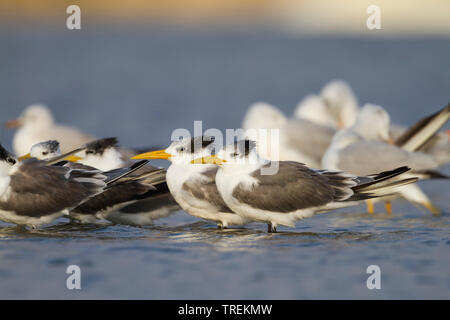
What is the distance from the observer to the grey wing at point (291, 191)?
703 centimetres

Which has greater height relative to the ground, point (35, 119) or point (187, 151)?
point (35, 119)

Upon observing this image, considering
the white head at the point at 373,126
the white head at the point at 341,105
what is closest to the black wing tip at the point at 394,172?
the white head at the point at 373,126

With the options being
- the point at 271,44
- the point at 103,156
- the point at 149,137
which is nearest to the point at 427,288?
the point at 103,156

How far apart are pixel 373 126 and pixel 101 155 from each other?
11.3 ft

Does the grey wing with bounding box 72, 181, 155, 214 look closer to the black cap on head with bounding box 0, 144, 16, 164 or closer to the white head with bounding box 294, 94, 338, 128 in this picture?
the black cap on head with bounding box 0, 144, 16, 164

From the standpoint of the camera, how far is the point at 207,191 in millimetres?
7402

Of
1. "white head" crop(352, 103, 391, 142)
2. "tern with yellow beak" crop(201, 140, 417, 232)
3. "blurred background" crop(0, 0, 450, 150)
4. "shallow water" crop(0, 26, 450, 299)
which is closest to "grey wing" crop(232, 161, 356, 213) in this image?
"tern with yellow beak" crop(201, 140, 417, 232)

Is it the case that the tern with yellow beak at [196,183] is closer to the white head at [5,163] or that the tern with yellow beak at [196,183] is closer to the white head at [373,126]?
the white head at [5,163]

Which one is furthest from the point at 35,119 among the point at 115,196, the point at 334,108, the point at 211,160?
the point at 211,160

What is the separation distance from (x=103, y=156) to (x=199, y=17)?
29.0m

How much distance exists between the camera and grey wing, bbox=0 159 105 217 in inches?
280

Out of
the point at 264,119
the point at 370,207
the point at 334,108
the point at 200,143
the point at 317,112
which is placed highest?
the point at 334,108

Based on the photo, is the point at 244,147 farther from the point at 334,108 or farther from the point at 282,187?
the point at 334,108

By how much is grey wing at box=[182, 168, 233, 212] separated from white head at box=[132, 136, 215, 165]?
0.27 meters
